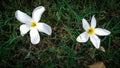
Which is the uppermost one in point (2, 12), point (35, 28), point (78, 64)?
point (2, 12)

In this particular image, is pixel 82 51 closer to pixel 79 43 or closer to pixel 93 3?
pixel 79 43

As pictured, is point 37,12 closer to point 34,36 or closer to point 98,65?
point 34,36

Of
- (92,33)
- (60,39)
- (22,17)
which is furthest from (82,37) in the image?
(22,17)

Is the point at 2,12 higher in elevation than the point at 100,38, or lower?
higher

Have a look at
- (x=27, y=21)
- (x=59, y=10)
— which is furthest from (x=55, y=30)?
(x=27, y=21)

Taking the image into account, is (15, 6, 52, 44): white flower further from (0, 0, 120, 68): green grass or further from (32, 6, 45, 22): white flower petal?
(0, 0, 120, 68): green grass

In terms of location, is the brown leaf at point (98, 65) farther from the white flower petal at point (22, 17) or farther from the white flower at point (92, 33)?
the white flower petal at point (22, 17)
